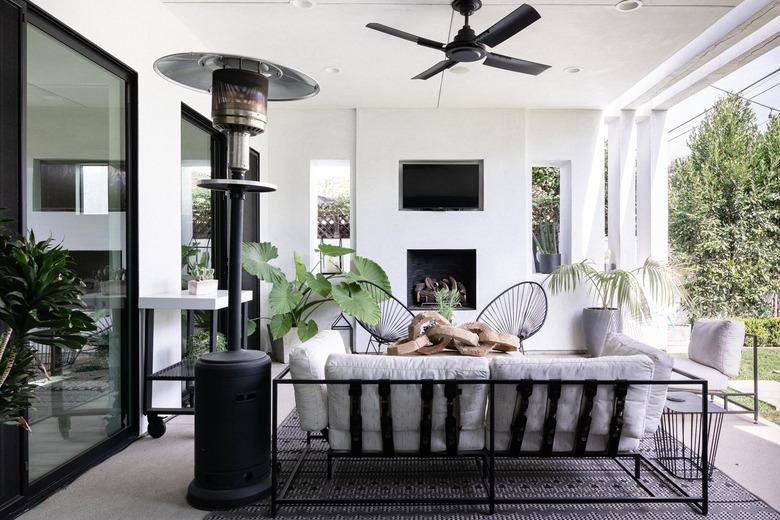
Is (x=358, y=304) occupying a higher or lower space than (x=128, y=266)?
lower

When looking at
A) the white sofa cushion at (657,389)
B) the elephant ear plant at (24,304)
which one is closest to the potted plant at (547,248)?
the white sofa cushion at (657,389)

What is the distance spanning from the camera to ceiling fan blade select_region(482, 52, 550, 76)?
11.9ft

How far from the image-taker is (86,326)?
163 cm

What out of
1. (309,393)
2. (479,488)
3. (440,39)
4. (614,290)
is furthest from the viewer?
(614,290)

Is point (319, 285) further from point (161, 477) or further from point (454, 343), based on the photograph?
point (161, 477)

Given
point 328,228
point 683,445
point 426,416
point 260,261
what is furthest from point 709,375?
point 328,228

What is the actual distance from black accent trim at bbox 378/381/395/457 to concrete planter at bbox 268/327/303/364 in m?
3.37

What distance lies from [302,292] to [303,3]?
2.96 metres

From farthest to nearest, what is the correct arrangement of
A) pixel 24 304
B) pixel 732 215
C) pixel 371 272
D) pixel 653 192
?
pixel 732 215 → pixel 653 192 → pixel 371 272 → pixel 24 304

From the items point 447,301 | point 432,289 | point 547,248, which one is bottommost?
point 447,301

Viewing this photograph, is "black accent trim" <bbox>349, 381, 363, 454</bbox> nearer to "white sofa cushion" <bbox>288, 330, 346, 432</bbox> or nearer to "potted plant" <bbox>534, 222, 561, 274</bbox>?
"white sofa cushion" <bbox>288, 330, 346, 432</bbox>

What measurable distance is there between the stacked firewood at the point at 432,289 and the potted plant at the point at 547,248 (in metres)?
1.01

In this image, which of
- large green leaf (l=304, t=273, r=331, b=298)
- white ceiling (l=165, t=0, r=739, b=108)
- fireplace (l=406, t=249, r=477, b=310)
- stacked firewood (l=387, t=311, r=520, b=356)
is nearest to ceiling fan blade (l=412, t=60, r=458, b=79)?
white ceiling (l=165, t=0, r=739, b=108)

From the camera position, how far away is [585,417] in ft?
7.47
